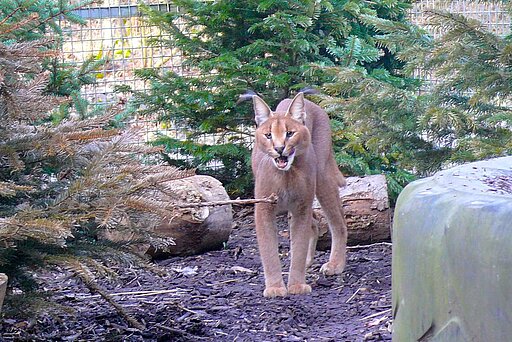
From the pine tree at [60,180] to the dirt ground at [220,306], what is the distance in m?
0.26

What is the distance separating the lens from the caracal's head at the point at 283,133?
5027 mm

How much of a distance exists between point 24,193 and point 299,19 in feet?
13.4

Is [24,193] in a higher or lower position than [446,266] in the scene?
lower

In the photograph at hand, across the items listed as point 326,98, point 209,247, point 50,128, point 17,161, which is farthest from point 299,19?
point 17,161

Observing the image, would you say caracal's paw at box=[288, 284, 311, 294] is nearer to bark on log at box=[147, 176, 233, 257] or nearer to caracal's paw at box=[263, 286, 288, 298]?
caracal's paw at box=[263, 286, 288, 298]

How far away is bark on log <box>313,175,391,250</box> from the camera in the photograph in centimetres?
613

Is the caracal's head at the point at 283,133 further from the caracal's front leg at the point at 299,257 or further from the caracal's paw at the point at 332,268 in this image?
the caracal's paw at the point at 332,268

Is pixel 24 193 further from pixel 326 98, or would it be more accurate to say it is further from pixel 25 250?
pixel 326 98

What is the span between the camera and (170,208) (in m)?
3.59

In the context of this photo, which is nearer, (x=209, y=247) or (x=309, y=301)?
(x=309, y=301)

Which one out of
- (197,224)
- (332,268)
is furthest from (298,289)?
(197,224)

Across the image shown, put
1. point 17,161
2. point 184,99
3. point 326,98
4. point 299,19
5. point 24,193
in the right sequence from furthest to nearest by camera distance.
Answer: point 184,99 → point 299,19 → point 326,98 → point 24,193 → point 17,161

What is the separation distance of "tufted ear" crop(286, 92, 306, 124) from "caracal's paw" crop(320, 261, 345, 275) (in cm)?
113

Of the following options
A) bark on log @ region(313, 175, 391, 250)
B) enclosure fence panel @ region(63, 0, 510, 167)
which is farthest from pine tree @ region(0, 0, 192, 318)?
enclosure fence panel @ region(63, 0, 510, 167)
